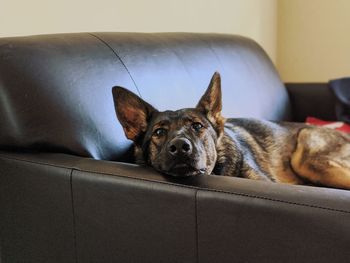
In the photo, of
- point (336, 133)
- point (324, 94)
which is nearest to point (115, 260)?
point (336, 133)

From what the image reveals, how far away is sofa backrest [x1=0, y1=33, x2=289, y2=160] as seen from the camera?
1.34 m

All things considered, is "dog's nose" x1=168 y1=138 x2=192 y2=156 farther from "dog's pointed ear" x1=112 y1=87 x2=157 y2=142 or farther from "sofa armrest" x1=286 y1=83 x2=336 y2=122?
"sofa armrest" x1=286 y1=83 x2=336 y2=122

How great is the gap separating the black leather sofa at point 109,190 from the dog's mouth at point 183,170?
0.06 metres

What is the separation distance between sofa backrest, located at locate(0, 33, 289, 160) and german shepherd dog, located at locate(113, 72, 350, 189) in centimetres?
11

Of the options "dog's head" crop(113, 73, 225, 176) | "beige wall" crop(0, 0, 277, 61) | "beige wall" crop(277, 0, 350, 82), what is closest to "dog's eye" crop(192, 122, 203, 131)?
"dog's head" crop(113, 73, 225, 176)

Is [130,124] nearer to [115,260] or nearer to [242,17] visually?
[115,260]

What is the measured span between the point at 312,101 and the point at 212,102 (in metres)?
1.54

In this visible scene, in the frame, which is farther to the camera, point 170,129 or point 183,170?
point 170,129

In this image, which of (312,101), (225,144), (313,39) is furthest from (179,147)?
(313,39)

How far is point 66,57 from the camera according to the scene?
4.84 feet

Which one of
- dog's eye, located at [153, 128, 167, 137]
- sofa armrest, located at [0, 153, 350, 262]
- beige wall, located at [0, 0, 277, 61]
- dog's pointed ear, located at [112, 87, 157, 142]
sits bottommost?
sofa armrest, located at [0, 153, 350, 262]

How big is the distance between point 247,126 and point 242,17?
55.3 inches

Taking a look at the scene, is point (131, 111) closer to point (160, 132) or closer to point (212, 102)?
point (160, 132)

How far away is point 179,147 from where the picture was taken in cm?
126
